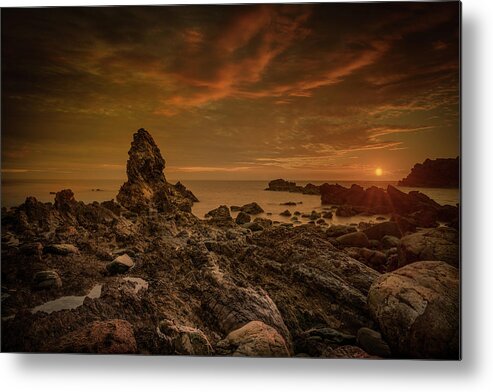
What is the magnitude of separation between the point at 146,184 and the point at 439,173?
1.56 meters

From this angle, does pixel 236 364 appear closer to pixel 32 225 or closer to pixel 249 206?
pixel 249 206

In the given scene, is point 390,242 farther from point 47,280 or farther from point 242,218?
point 47,280

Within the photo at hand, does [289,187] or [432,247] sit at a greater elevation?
[289,187]

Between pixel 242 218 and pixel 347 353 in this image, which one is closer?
pixel 347 353

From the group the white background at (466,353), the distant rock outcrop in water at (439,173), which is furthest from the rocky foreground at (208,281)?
the distant rock outcrop in water at (439,173)

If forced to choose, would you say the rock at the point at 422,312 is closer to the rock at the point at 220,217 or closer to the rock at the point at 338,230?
the rock at the point at 338,230

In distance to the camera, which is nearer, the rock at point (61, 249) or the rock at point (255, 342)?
the rock at point (255, 342)

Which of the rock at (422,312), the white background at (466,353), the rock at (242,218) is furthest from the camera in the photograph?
the rock at (242,218)

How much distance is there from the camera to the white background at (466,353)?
2.48m

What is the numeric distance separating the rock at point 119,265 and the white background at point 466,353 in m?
0.48

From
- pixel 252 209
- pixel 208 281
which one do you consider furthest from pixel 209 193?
pixel 208 281

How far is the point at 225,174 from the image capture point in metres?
2.61

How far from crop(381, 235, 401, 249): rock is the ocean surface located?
0.14 m

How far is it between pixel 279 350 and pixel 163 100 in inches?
58.0
